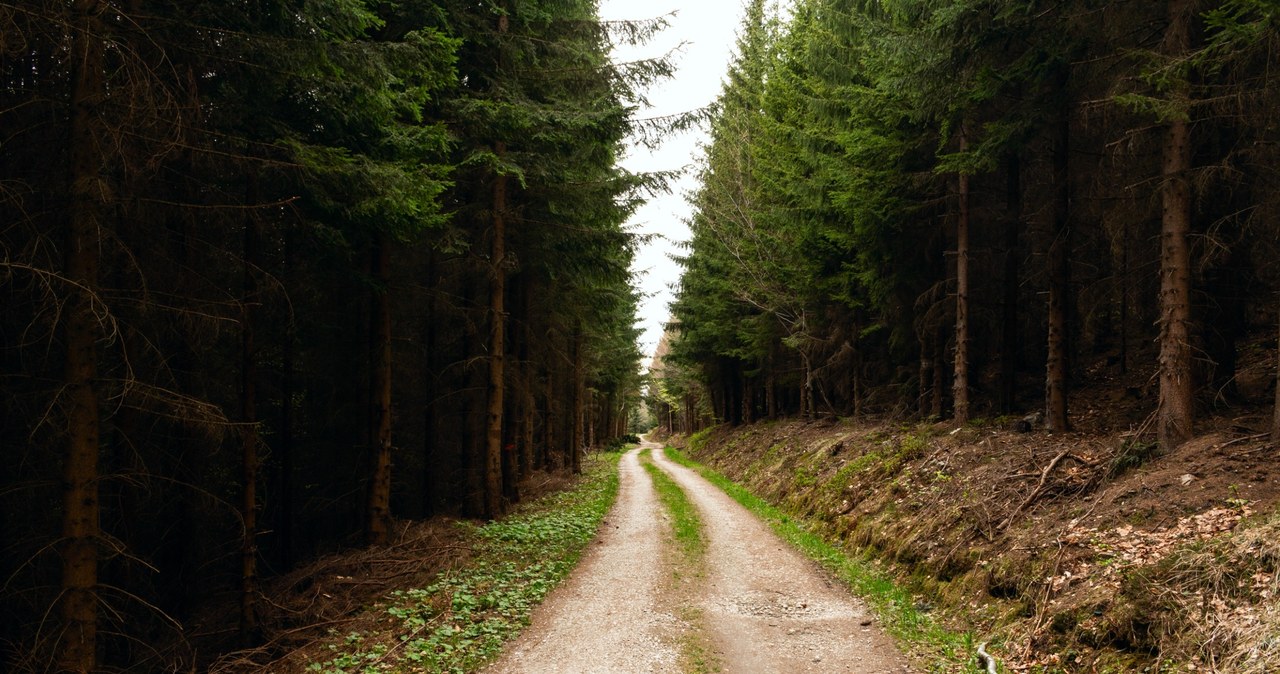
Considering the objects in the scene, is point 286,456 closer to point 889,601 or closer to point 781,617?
point 781,617

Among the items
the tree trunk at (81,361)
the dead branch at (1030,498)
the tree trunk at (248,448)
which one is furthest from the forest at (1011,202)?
the tree trunk at (81,361)

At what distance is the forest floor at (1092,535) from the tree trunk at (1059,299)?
1.78 feet

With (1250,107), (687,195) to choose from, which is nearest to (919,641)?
(1250,107)

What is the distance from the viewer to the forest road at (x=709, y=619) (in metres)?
6.41

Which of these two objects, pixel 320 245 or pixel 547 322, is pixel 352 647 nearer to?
pixel 320 245

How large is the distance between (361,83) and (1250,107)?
11.2 m

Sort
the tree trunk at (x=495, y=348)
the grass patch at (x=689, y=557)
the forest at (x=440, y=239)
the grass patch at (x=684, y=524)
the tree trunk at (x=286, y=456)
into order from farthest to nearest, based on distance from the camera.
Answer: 1. the tree trunk at (x=495, y=348)
2. the grass patch at (x=684, y=524)
3. the tree trunk at (x=286, y=456)
4. the grass patch at (x=689, y=557)
5. the forest at (x=440, y=239)

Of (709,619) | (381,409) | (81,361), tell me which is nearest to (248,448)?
(81,361)

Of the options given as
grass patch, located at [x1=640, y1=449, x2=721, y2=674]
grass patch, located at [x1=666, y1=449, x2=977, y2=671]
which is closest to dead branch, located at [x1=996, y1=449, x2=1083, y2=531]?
grass patch, located at [x1=666, y1=449, x2=977, y2=671]

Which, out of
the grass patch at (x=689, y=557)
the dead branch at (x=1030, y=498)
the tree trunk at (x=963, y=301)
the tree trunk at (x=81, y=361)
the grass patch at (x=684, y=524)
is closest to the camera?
the tree trunk at (x=81, y=361)

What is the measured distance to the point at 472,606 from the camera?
785 centimetres

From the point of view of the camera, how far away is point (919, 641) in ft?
22.3

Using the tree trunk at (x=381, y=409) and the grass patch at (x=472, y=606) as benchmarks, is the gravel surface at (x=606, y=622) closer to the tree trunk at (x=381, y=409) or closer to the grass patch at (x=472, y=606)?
the grass patch at (x=472, y=606)

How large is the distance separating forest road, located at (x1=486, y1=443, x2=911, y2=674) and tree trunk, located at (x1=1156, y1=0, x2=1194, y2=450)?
197 inches
